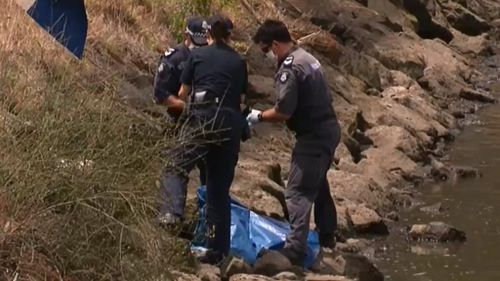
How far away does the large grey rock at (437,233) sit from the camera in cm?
1055

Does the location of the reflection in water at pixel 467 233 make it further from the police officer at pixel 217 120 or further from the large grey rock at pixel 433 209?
the police officer at pixel 217 120

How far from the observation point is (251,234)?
28.9 feet

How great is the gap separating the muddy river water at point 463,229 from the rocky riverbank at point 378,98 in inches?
9.4

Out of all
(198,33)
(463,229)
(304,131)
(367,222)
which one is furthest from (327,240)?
(463,229)

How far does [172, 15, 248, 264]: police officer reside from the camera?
8.08 meters

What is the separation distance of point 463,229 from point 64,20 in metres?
4.68

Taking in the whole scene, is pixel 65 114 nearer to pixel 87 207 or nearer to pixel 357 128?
pixel 87 207

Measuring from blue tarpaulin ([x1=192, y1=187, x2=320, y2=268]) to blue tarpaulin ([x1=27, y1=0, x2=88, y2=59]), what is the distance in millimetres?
1390

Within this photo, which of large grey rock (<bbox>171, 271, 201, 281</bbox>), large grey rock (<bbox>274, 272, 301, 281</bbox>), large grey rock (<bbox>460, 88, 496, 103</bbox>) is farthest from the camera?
large grey rock (<bbox>460, 88, 496, 103</bbox>)

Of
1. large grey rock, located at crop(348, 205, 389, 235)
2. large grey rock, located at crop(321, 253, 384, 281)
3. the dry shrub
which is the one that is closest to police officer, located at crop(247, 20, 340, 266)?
large grey rock, located at crop(321, 253, 384, 281)

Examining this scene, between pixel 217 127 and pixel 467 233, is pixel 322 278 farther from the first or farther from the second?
pixel 467 233

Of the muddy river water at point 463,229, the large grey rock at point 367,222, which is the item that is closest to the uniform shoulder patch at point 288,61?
the muddy river water at point 463,229

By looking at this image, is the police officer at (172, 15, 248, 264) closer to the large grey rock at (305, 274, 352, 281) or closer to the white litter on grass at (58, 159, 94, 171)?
the large grey rock at (305, 274, 352, 281)

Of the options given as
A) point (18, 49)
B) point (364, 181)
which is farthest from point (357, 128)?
point (18, 49)
